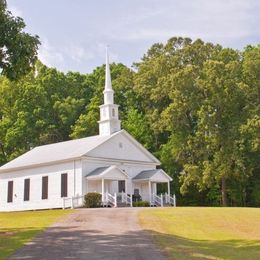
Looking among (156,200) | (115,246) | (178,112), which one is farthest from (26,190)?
(115,246)

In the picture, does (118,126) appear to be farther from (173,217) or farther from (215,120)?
(173,217)

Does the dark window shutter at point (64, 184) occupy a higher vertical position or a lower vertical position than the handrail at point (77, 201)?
higher

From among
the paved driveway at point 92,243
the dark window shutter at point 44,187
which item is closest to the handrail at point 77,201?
the dark window shutter at point 44,187

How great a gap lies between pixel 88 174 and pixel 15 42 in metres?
28.5

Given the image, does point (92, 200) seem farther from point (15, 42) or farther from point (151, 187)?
point (15, 42)

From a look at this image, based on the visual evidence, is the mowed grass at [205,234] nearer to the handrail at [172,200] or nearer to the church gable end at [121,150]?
the handrail at [172,200]

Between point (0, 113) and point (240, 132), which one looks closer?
point (240, 132)

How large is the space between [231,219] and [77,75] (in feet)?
161

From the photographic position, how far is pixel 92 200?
41562 millimetres

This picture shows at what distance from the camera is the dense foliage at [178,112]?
52.7m

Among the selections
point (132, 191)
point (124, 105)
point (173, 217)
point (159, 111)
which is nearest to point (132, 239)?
point (173, 217)

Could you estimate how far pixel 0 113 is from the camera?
7138 cm

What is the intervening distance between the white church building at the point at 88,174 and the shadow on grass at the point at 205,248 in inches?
917

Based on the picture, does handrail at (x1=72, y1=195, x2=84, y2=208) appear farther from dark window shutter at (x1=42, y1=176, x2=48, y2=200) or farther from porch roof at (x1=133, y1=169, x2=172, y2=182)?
porch roof at (x1=133, y1=169, x2=172, y2=182)
